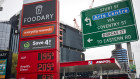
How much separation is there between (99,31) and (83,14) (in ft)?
9.21

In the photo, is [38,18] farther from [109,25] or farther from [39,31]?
[109,25]

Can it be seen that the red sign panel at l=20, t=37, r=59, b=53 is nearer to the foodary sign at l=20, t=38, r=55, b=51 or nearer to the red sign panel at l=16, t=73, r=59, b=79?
the foodary sign at l=20, t=38, r=55, b=51

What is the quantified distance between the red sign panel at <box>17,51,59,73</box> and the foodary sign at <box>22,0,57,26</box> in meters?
3.06

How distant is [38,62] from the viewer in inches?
522

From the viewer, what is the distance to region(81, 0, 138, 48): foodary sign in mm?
14656

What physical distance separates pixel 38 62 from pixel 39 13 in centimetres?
463

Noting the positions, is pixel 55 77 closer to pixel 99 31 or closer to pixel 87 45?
pixel 87 45

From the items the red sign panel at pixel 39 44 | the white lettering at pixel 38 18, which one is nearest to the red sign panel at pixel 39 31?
the red sign panel at pixel 39 44

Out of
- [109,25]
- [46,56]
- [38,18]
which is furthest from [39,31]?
[109,25]

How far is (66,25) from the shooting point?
466 feet

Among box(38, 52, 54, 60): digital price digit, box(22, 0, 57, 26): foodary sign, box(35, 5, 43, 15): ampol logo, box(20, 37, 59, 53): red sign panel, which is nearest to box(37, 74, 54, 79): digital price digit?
box(38, 52, 54, 60): digital price digit

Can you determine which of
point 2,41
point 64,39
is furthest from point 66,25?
point 2,41

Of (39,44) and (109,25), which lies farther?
(109,25)

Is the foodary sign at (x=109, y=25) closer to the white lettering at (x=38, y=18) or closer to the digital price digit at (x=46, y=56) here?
the white lettering at (x=38, y=18)
